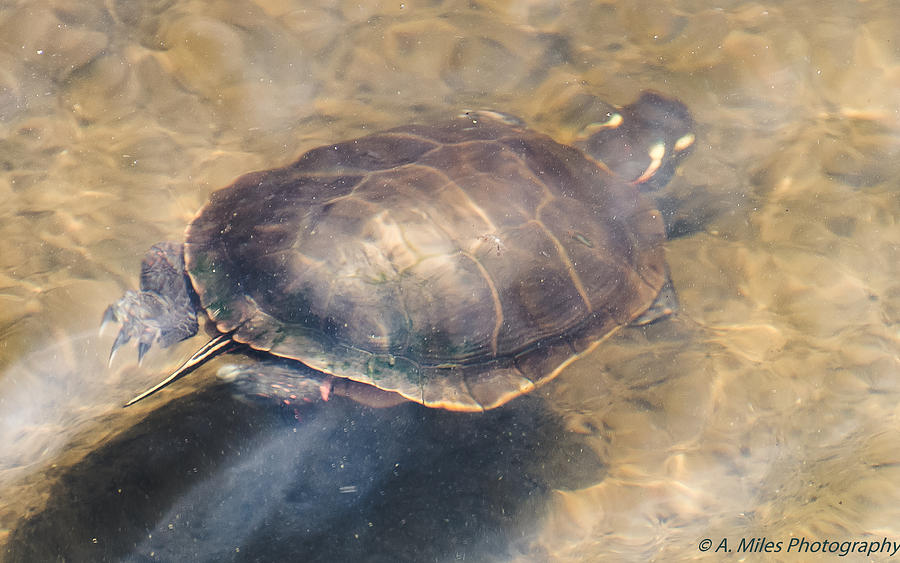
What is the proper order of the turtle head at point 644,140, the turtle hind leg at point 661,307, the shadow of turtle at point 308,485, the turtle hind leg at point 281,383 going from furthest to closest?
the turtle head at point 644,140 < the turtle hind leg at point 661,307 < the turtle hind leg at point 281,383 < the shadow of turtle at point 308,485

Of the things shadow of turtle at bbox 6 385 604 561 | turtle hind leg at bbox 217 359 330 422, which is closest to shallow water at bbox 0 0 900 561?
shadow of turtle at bbox 6 385 604 561

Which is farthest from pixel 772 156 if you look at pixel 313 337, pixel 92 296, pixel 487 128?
pixel 92 296

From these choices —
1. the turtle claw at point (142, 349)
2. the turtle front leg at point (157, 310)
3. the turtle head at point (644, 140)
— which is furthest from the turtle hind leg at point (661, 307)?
the turtle claw at point (142, 349)

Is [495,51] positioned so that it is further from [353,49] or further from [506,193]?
[506,193]

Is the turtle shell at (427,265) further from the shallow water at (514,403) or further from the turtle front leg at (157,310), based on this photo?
the shallow water at (514,403)

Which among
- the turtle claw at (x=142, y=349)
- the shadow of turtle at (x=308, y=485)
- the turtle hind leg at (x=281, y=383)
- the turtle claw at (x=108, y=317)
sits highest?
the turtle claw at (x=108, y=317)

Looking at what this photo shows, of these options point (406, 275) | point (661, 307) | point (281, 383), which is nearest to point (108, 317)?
point (281, 383)

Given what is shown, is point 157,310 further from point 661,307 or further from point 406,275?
point 661,307

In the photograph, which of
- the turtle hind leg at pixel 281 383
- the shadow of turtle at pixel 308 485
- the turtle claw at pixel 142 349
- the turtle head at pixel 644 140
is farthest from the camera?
the turtle head at pixel 644 140
